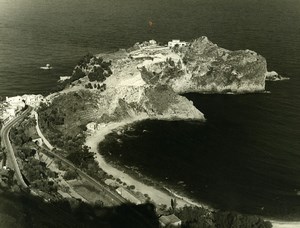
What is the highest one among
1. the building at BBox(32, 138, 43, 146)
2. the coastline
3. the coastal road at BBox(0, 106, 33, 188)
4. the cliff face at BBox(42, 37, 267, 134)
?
the cliff face at BBox(42, 37, 267, 134)

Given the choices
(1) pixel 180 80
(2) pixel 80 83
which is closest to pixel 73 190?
(2) pixel 80 83

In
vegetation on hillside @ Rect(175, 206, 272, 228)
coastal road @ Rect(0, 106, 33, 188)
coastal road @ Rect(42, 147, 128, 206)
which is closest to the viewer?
vegetation on hillside @ Rect(175, 206, 272, 228)

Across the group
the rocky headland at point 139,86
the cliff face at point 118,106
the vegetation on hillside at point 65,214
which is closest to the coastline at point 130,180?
the rocky headland at point 139,86

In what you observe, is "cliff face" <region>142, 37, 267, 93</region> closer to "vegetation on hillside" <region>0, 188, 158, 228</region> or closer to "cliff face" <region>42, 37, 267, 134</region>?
"cliff face" <region>42, 37, 267, 134</region>

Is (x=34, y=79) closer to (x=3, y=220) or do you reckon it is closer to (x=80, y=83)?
(x=80, y=83)

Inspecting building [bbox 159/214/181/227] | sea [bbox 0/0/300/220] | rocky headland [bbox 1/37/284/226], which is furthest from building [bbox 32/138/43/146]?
building [bbox 159/214/181/227]

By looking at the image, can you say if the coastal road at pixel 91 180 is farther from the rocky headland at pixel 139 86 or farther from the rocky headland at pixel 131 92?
the rocky headland at pixel 139 86

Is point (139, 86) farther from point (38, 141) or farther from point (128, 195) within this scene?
point (128, 195)
